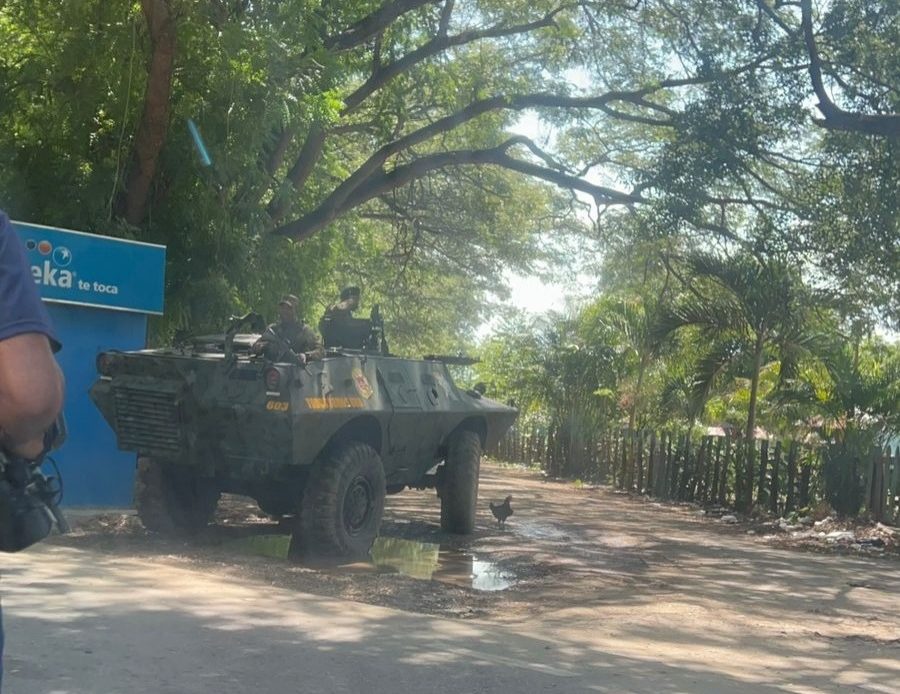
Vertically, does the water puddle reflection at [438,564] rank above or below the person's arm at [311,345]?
below

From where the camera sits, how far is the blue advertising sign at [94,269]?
10.8 m

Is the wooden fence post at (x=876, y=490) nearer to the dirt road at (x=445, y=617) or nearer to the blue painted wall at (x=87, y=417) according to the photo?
the dirt road at (x=445, y=617)

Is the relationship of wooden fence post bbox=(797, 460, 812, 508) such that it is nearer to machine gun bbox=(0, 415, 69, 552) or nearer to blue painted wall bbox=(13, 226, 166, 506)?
blue painted wall bbox=(13, 226, 166, 506)

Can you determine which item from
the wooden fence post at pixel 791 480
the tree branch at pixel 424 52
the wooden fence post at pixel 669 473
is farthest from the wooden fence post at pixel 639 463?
the tree branch at pixel 424 52

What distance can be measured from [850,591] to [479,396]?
4.41m

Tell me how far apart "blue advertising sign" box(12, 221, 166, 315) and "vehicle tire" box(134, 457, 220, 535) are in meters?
1.63

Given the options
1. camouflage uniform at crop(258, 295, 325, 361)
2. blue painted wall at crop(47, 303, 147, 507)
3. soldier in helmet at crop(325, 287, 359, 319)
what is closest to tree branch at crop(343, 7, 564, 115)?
soldier in helmet at crop(325, 287, 359, 319)

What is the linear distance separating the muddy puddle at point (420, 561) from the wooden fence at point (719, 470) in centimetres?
635

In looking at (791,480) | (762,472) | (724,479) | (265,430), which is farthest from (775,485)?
(265,430)

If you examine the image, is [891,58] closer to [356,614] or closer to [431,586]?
[431,586]

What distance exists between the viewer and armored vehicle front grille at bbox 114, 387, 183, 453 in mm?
9898

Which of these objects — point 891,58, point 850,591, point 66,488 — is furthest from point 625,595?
point 891,58

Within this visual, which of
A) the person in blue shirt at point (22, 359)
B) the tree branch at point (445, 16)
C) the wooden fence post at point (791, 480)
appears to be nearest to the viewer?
the person in blue shirt at point (22, 359)

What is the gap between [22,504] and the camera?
9.13 ft
